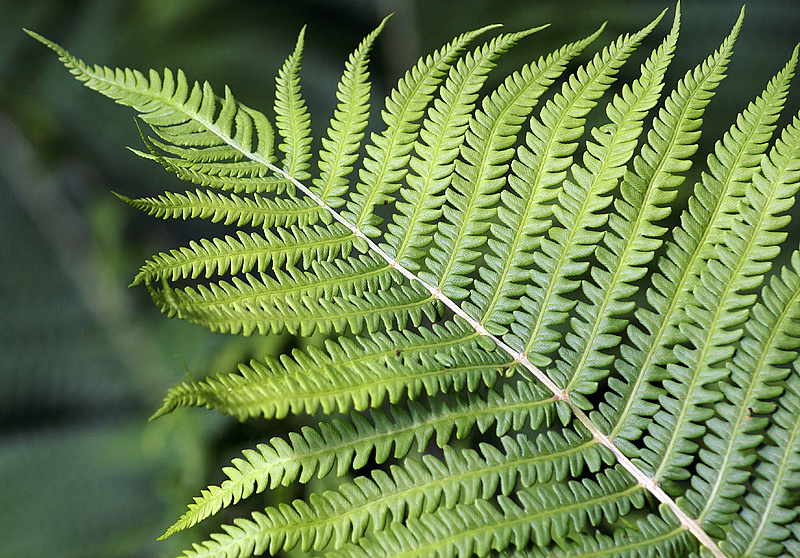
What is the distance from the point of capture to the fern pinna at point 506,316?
678 millimetres

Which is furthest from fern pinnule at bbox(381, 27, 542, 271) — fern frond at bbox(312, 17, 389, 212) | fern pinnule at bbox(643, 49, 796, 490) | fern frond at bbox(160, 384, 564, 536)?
fern pinnule at bbox(643, 49, 796, 490)

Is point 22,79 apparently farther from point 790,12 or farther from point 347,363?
point 790,12

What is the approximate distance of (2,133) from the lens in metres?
2.21

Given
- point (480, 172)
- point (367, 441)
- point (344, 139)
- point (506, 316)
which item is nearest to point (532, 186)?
point (480, 172)

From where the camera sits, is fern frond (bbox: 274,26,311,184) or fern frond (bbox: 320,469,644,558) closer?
fern frond (bbox: 320,469,644,558)

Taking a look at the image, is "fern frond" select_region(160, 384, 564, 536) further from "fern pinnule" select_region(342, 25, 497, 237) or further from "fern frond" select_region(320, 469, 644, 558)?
"fern pinnule" select_region(342, 25, 497, 237)

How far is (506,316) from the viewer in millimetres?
832

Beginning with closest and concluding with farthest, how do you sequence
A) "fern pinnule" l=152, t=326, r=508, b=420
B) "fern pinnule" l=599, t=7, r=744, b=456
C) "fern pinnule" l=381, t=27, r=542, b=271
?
"fern pinnule" l=152, t=326, r=508, b=420 → "fern pinnule" l=599, t=7, r=744, b=456 → "fern pinnule" l=381, t=27, r=542, b=271

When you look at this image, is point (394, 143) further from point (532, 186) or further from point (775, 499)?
point (775, 499)

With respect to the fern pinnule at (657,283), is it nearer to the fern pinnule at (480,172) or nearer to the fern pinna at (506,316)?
the fern pinna at (506,316)

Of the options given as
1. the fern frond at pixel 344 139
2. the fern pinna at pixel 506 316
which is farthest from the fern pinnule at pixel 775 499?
the fern frond at pixel 344 139

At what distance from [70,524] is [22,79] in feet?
5.56

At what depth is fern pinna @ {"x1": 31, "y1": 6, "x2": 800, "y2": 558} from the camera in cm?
68

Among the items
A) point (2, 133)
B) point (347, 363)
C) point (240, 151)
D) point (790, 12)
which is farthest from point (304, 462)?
point (2, 133)
